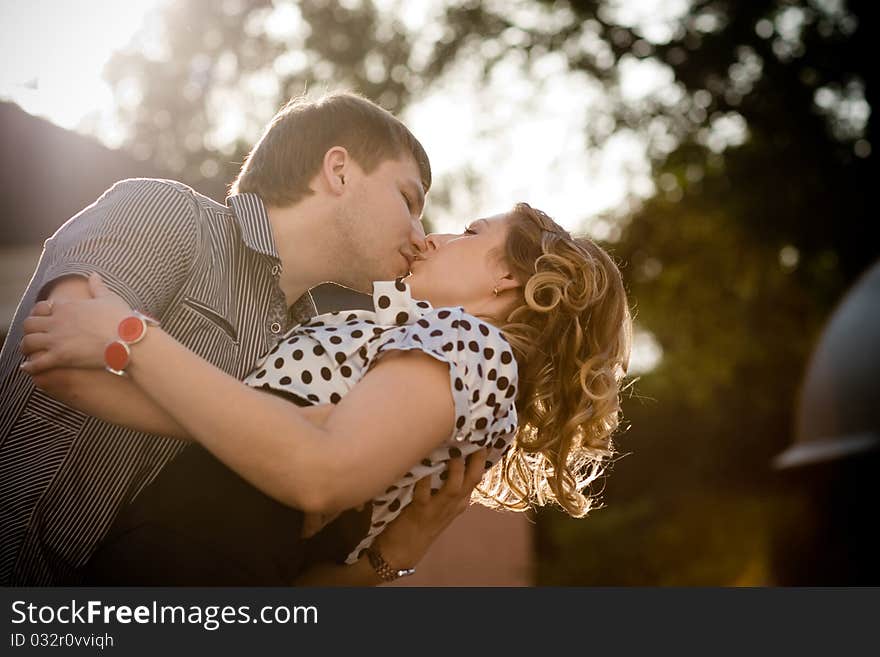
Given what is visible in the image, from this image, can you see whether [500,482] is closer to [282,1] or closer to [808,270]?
[808,270]

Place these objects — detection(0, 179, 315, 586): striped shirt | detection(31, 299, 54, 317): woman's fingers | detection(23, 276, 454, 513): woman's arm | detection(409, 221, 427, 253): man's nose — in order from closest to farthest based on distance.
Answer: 1. detection(23, 276, 454, 513): woman's arm
2. detection(31, 299, 54, 317): woman's fingers
3. detection(0, 179, 315, 586): striped shirt
4. detection(409, 221, 427, 253): man's nose

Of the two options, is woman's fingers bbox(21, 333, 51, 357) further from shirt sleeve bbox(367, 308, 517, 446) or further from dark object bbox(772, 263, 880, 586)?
dark object bbox(772, 263, 880, 586)

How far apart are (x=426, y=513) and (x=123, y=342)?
3.78 feet

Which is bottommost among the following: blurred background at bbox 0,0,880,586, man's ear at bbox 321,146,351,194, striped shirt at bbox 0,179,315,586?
blurred background at bbox 0,0,880,586

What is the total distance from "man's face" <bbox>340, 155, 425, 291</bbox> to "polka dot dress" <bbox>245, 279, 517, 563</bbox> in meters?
0.42

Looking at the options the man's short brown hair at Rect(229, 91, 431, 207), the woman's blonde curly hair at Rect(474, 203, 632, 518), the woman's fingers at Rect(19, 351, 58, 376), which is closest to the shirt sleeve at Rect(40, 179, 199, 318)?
the woman's fingers at Rect(19, 351, 58, 376)

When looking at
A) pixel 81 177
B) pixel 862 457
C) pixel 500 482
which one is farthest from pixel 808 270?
pixel 500 482

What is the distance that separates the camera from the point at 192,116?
65.3 ft

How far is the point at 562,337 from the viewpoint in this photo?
320cm

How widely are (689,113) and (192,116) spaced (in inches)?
374

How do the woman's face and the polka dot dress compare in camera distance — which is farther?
the woman's face

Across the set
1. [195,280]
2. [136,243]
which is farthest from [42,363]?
[195,280]

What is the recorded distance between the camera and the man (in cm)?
246

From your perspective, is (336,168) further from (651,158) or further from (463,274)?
(651,158)
